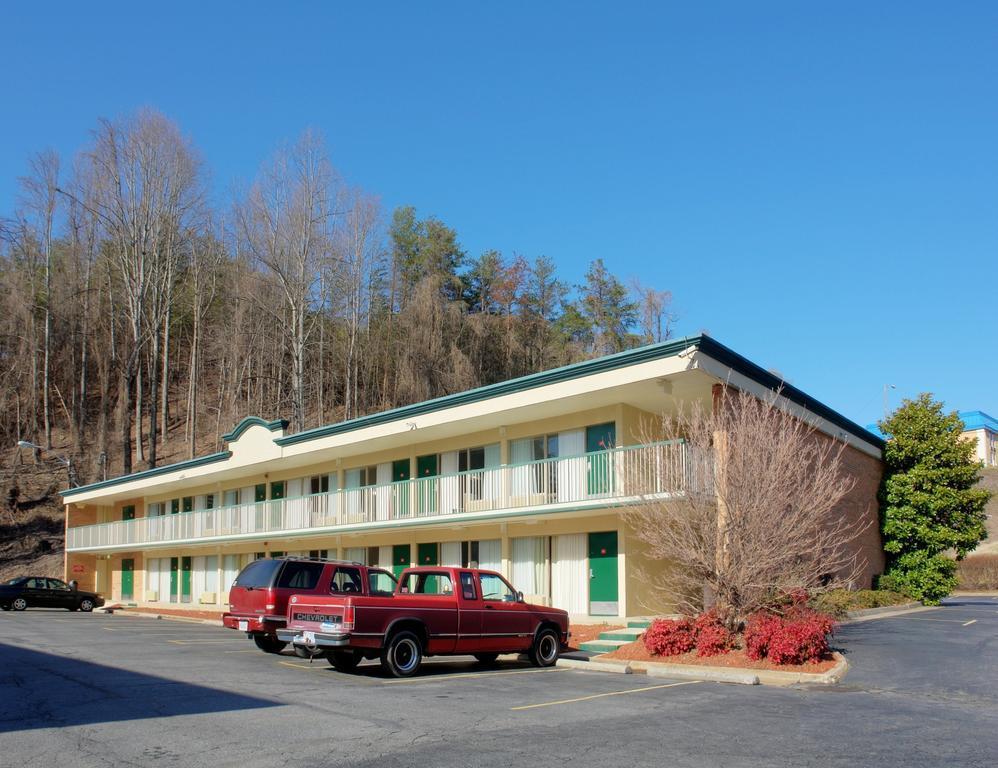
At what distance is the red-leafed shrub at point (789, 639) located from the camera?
14867mm

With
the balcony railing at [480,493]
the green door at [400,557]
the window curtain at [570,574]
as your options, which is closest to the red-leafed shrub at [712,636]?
the balcony railing at [480,493]

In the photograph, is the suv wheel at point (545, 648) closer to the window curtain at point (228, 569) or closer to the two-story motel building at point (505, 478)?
the two-story motel building at point (505, 478)

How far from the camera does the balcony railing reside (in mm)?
18859

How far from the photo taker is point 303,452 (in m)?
31.2

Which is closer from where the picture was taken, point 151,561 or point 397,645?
point 397,645

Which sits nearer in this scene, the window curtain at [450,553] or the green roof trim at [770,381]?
the green roof trim at [770,381]

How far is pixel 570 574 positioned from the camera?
23.6 meters

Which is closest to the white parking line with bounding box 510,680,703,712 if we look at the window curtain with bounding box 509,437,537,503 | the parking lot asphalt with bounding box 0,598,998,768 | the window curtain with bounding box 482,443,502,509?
the parking lot asphalt with bounding box 0,598,998,768

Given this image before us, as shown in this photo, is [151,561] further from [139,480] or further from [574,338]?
[574,338]

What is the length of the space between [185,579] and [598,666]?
2918 cm

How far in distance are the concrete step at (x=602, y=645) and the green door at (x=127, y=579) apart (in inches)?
1288

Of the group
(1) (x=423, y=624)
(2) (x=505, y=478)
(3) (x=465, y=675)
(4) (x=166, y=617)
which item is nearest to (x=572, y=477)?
(2) (x=505, y=478)

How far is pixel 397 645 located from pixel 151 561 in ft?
108

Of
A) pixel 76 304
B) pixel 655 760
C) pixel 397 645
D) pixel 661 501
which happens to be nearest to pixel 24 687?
Result: pixel 397 645
